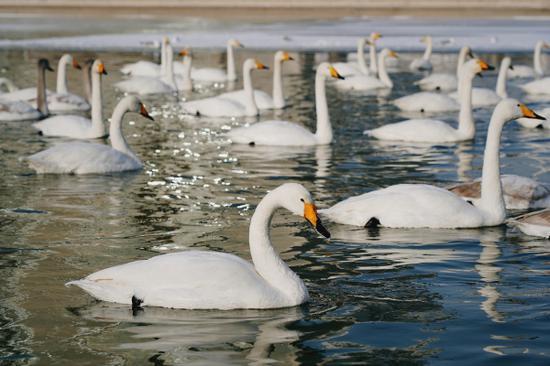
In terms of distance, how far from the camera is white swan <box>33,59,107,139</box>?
734 inches

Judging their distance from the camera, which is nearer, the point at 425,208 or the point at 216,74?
the point at 425,208

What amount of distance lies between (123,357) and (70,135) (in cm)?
1217

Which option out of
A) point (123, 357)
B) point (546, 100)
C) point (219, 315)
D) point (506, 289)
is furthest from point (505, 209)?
point (546, 100)

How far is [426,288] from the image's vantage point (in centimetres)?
902

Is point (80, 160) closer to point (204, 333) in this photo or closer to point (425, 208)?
point (425, 208)

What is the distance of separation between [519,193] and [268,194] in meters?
5.10

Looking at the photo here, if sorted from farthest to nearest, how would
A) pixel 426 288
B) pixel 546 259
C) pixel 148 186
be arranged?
pixel 148 186 < pixel 546 259 < pixel 426 288

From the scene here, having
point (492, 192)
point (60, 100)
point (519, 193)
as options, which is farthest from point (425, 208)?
point (60, 100)

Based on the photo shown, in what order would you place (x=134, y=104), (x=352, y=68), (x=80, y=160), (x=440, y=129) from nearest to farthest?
(x=80, y=160) → (x=134, y=104) → (x=440, y=129) → (x=352, y=68)

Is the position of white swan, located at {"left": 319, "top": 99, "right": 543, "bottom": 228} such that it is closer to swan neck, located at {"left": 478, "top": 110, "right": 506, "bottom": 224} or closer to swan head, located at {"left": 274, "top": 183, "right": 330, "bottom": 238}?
swan neck, located at {"left": 478, "top": 110, "right": 506, "bottom": 224}

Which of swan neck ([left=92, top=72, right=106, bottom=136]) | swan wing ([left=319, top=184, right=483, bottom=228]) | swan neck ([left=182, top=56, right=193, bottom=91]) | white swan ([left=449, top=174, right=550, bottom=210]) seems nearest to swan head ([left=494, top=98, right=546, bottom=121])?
white swan ([left=449, top=174, right=550, bottom=210])

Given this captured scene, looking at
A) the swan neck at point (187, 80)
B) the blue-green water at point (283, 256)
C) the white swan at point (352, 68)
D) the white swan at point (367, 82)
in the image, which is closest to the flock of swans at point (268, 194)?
the blue-green water at point (283, 256)

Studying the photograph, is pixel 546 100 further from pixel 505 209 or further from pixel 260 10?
pixel 260 10

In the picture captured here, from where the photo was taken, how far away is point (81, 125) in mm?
19141
